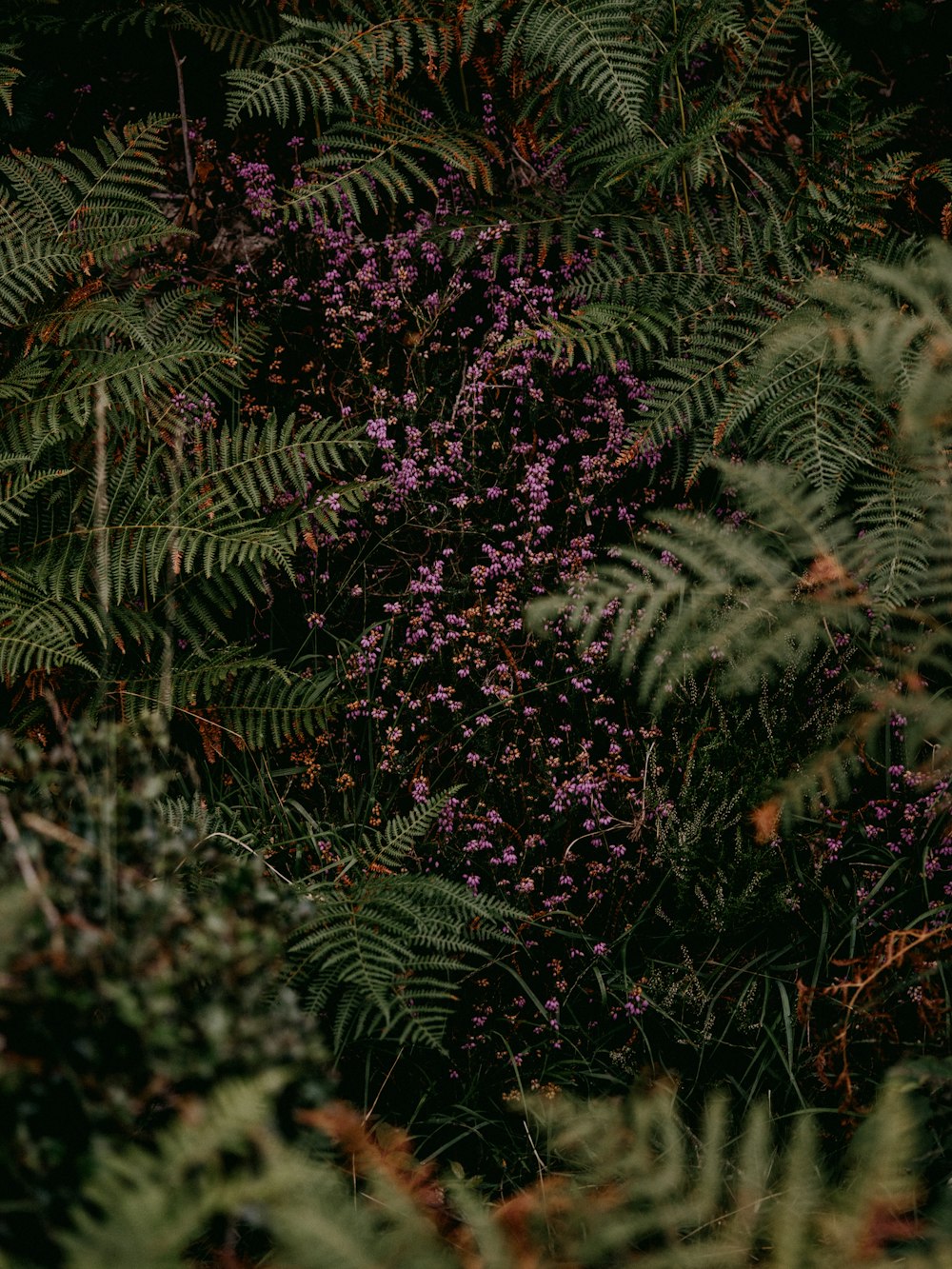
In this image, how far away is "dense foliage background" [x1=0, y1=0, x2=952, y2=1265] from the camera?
7.11ft

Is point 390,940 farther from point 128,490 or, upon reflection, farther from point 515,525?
point 128,490

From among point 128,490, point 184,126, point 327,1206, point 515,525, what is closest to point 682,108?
point 515,525

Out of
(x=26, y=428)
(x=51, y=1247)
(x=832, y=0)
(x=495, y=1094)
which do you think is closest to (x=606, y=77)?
(x=832, y=0)

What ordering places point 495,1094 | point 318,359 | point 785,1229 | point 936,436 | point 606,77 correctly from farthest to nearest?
point 318,359, point 606,77, point 495,1094, point 936,436, point 785,1229

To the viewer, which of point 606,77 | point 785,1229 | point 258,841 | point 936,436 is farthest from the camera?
point 606,77

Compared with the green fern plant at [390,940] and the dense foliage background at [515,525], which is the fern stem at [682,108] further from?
the green fern plant at [390,940]

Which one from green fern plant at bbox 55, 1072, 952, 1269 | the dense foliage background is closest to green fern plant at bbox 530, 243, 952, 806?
the dense foliage background

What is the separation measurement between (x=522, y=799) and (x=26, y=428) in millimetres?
1798

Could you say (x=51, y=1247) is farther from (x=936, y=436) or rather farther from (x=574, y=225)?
(x=574, y=225)

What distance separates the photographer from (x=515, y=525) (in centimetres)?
289

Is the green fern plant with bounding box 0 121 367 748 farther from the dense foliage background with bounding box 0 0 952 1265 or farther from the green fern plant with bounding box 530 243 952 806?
the green fern plant with bounding box 530 243 952 806

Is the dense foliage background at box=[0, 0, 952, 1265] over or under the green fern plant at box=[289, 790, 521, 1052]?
over

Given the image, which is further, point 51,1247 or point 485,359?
point 485,359

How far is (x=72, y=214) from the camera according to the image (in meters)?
2.85
